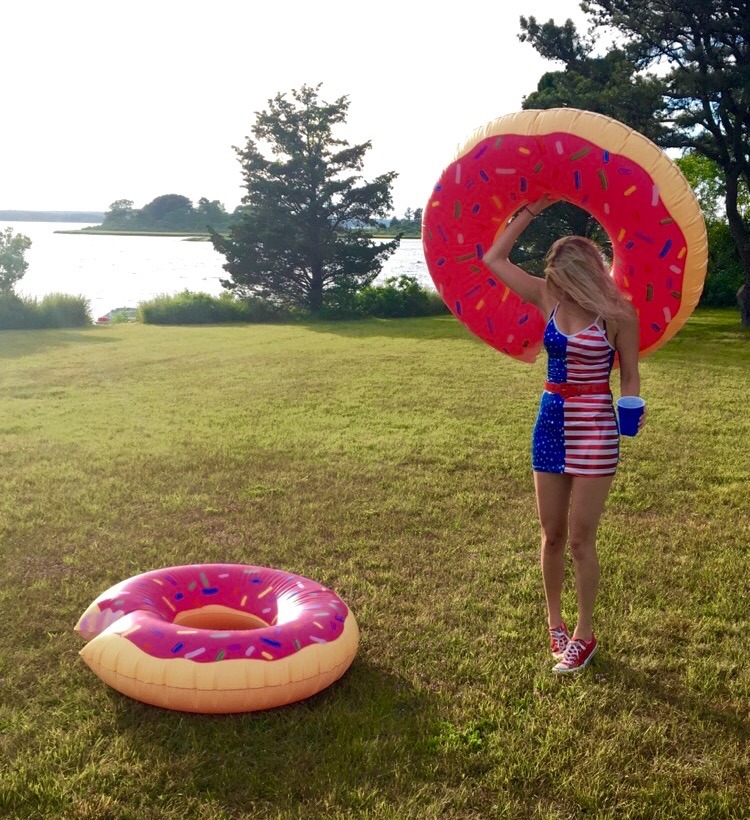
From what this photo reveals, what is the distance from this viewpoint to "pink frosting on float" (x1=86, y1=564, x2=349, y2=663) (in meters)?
2.95

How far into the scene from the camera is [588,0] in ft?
53.1

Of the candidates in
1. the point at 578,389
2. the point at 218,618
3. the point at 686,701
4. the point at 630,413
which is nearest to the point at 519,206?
the point at 578,389

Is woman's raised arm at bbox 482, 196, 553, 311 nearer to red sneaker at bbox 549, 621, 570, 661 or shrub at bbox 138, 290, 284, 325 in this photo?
red sneaker at bbox 549, 621, 570, 661

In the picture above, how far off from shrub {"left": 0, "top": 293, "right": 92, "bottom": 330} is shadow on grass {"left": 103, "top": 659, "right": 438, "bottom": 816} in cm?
1845

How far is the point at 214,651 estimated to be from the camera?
292cm

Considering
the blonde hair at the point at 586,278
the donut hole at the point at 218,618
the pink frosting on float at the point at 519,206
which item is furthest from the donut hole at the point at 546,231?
the donut hole at the point at 218,618

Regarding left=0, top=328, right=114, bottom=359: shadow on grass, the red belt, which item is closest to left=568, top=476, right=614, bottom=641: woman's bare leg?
the red belt

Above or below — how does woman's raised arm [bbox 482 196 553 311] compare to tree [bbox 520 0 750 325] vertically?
below

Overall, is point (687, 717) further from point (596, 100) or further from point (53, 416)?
point (596, 100)

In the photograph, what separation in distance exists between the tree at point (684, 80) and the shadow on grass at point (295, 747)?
1396 cm

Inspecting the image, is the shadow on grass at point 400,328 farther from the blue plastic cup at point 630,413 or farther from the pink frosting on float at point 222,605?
the blue plastic cup at point 630,413

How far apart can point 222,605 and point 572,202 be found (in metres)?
2.48

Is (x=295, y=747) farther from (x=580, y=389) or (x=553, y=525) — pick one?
(x=580, y=389)

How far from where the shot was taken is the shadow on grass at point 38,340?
1473cm
